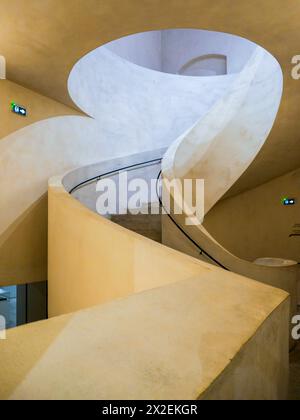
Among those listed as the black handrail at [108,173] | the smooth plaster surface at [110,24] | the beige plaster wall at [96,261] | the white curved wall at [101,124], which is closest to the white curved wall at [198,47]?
the white curved wall at [101,124]

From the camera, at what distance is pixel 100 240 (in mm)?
2830

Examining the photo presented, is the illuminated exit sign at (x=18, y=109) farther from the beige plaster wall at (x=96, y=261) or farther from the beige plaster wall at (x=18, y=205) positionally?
the beige plaster wall at (x=96, y=261)

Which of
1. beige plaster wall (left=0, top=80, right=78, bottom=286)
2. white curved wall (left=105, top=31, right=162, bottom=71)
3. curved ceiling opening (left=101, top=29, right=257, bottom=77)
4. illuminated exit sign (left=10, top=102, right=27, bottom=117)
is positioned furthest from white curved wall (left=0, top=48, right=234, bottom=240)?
curved ceiling opening (left=101, top=29, right=257, bottom=77)

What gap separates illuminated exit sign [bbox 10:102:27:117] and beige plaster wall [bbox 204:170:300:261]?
4.82 metres

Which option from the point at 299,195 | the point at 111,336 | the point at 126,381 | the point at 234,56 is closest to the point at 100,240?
the point at 111,336

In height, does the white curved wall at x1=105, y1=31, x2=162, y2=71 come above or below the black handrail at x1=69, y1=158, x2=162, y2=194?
above

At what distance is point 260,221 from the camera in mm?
8312

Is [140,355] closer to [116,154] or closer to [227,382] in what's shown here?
[227,382]

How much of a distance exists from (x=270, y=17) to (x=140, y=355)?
3548 mm

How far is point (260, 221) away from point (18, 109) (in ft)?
20.4

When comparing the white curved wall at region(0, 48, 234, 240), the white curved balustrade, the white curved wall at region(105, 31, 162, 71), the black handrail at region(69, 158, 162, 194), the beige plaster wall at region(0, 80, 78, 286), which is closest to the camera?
the beige plaster wall at region(0, 80, 78, 286)

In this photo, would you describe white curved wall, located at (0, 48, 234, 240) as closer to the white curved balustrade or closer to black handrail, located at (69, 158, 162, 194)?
black handrail, located at (69, 158, 162, 194)

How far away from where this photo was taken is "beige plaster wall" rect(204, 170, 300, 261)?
26.4 feet

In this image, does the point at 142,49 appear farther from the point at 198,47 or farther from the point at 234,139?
the point at 234,139
